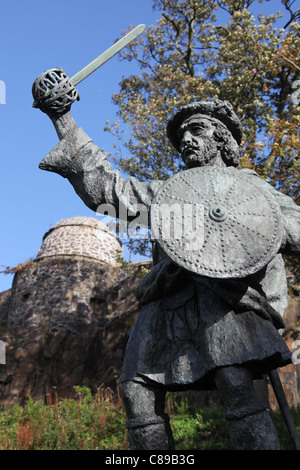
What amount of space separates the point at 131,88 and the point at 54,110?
11.1 metres

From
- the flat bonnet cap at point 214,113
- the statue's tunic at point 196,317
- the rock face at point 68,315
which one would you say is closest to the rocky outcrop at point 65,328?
the rock face at point 68,315

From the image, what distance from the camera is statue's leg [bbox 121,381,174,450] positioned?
7.49 feet

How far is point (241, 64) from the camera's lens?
11.3m

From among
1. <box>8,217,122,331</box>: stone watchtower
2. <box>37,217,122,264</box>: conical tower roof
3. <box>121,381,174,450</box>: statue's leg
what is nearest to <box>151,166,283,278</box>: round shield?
<box>121,381,174,450</box>: statue's leg

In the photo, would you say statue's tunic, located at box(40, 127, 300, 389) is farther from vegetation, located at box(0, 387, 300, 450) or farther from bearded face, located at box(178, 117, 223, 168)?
vegetation, located at box(0, 387, 300, 450)

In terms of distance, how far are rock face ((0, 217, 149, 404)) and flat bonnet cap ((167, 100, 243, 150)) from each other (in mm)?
9589

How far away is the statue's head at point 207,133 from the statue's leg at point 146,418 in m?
1.34

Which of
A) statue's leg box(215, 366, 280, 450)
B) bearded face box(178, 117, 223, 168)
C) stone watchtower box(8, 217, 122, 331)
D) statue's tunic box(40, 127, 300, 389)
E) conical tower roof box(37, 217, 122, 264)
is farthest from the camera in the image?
conical tower roof box(37, 217, 122, 264)

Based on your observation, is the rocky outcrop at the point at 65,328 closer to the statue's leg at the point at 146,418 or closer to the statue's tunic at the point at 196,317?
the statue's tunic at the point at 196,317

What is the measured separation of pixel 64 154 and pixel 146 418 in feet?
5.44

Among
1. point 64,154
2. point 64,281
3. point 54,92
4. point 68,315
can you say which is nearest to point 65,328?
point 68,315

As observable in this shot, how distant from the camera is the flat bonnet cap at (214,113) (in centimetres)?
292

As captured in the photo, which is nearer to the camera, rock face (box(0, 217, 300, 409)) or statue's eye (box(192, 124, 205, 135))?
statue's eye (box(192, 124, 205, 135))

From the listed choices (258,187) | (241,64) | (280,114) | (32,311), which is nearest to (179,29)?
(241,64)
